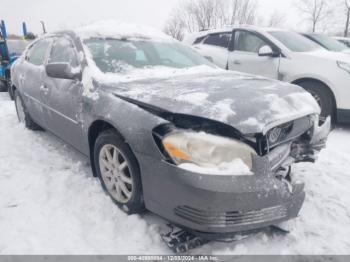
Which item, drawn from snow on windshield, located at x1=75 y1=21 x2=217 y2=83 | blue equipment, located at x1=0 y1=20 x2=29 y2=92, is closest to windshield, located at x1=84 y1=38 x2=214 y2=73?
snow on windshield, located at x1=75 y1=21 x2=217 y2=83

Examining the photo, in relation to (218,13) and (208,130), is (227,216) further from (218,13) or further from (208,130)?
(218,13)

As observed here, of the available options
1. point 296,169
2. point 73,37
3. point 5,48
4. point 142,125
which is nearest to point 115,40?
point 73,37

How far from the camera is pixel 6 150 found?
382cm

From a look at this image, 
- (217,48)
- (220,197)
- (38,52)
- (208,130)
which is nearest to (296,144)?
(208,130)

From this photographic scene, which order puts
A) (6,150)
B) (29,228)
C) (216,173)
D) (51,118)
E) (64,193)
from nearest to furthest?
(216,173) → (29,228) → (64,193) → (51,118) → (6,150)

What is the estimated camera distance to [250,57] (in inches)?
214

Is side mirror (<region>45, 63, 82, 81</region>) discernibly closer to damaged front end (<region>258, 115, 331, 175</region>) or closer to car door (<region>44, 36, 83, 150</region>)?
car door (<region>44, 36, 83, 150</region>)

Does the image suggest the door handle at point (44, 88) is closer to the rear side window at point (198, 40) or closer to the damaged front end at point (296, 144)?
the damaged front end at point (296, 144)

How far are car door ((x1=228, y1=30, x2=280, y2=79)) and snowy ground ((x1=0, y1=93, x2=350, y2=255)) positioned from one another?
2.13 meters

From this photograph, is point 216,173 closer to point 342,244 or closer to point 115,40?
point 342,244

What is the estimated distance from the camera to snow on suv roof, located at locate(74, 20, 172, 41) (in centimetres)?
→ 317

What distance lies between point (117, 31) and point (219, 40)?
327 centimetres

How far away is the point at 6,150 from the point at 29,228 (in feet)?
6.34

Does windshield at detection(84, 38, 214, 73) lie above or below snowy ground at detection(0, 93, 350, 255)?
above
